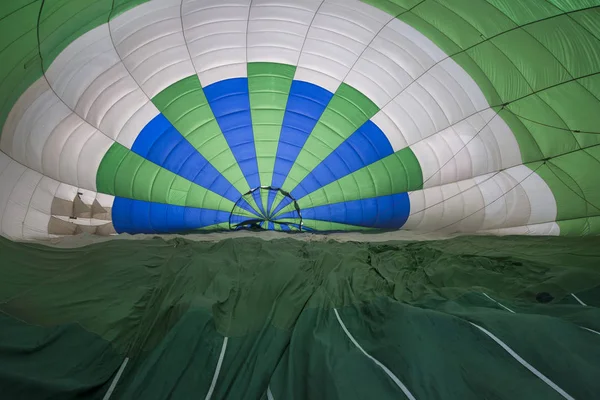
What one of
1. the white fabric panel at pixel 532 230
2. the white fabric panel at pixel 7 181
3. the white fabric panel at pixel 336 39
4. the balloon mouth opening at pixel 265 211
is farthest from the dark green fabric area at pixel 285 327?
the balloon mouth opening at pixel 265 211

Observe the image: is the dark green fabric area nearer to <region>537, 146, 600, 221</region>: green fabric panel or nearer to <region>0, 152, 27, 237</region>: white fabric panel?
<region>0, 152, 27, 237</region>: white fabric panel

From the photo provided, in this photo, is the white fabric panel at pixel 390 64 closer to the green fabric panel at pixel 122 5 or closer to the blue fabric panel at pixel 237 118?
the blue fabric panel at pixel 237 118

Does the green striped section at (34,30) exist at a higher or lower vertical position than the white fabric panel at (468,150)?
higher

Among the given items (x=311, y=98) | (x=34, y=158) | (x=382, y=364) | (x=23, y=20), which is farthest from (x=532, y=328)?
(x=34, y=158)

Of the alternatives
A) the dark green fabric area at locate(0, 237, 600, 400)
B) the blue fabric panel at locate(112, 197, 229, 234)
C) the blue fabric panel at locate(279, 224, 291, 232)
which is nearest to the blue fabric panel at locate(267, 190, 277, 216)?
the blue fabric panel at locate(279, 224, 291, 232)

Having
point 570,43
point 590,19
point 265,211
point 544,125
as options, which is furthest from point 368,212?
point 590,19
